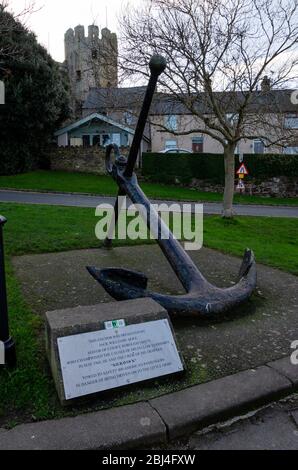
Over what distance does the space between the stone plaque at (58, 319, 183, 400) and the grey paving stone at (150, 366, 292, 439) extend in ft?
0.74

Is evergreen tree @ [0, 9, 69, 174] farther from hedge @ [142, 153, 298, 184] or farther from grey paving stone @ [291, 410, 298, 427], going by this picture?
grey paving stone @ [291, 410, 298, 427]

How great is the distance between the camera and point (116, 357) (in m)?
2.51

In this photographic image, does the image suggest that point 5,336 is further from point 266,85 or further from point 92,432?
point 266,85

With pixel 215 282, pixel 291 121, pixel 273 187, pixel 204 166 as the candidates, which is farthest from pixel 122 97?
pixel 273 187

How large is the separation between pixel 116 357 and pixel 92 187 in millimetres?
18445

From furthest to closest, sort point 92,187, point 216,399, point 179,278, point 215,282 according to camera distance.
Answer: point 92,187
point 215,282
point 179,278
point 216,399

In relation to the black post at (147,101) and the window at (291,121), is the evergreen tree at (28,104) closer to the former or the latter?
the window at (291,121)

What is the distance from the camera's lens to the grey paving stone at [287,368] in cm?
261

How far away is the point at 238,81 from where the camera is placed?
1070 centimetres

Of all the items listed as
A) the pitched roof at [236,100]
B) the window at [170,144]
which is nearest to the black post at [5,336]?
the pitched roof at [236,100]

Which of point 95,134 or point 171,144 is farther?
point 171,144

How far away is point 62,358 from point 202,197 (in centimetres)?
1802

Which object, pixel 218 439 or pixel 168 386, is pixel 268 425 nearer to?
pixel 218 439

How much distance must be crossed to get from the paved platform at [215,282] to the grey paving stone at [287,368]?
79 millimetres
